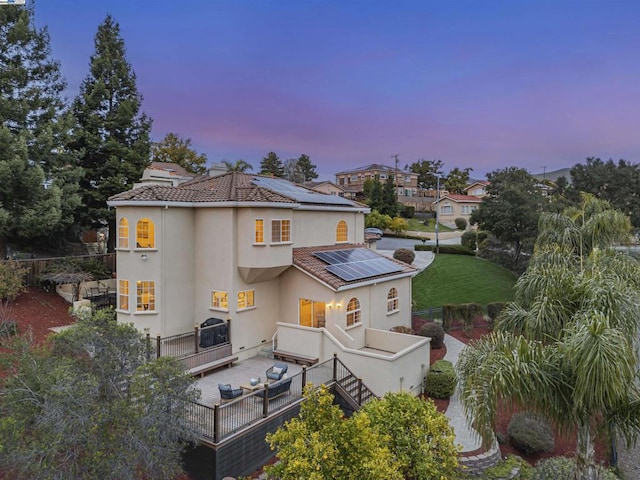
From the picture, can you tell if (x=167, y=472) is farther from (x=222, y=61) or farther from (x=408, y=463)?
(x=222, y=61)

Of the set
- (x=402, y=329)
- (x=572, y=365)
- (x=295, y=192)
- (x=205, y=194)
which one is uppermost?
(x=295, y=192)

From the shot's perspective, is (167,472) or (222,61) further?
(222,61)

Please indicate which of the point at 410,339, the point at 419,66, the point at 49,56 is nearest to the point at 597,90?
the point at 419,66

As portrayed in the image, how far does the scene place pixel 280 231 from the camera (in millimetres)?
17266

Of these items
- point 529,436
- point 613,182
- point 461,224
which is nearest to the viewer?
point 529,436

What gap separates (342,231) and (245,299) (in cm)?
835

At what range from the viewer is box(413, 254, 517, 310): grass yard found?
27.5 m

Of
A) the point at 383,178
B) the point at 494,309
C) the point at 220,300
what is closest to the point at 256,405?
the point at 220,300

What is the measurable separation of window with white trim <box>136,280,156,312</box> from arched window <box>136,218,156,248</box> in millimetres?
1661

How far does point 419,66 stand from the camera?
27359mm

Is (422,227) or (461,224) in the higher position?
(461,224)

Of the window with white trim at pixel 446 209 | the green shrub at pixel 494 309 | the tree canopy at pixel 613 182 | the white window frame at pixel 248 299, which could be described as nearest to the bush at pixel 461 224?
the window with white trim at pixel 446 209

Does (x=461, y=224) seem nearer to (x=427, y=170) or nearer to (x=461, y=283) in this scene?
(x=427, y=170)

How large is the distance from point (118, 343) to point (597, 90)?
31.7 metres
